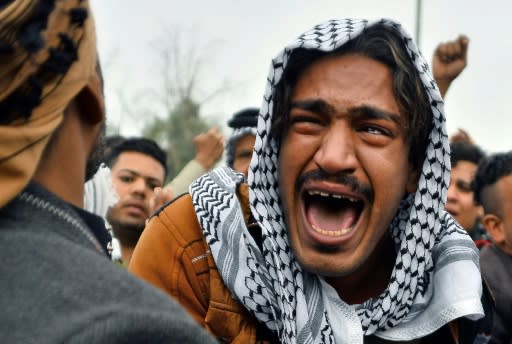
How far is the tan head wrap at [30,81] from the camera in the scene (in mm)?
1419

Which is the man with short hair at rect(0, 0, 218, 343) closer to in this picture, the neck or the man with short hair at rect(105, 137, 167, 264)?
the neck

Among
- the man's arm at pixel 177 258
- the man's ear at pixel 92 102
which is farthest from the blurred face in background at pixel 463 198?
the man's ear at pixel 92 102

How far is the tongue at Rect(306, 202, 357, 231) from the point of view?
2.87 meters

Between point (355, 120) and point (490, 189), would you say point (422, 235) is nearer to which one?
point (355, 120)

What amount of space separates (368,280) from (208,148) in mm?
4264

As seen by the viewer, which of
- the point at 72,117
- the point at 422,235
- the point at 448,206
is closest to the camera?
the point at 72,117

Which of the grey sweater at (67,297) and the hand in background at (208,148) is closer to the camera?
the grey sweater at (67,297)

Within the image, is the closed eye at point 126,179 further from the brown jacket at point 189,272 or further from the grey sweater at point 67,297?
the grey sweater at point 67,297

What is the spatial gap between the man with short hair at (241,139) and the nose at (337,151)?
124 inches

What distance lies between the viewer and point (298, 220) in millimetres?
2840

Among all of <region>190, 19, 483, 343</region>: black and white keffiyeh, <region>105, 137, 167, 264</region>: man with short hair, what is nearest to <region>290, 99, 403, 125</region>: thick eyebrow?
<region>190, 19, 483, 343</region>: black and white keffiyeh

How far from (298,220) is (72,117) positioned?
4.55 ft

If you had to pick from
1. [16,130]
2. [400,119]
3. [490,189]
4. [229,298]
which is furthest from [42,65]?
[490,189]

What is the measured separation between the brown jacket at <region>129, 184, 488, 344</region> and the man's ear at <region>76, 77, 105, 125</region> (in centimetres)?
121
